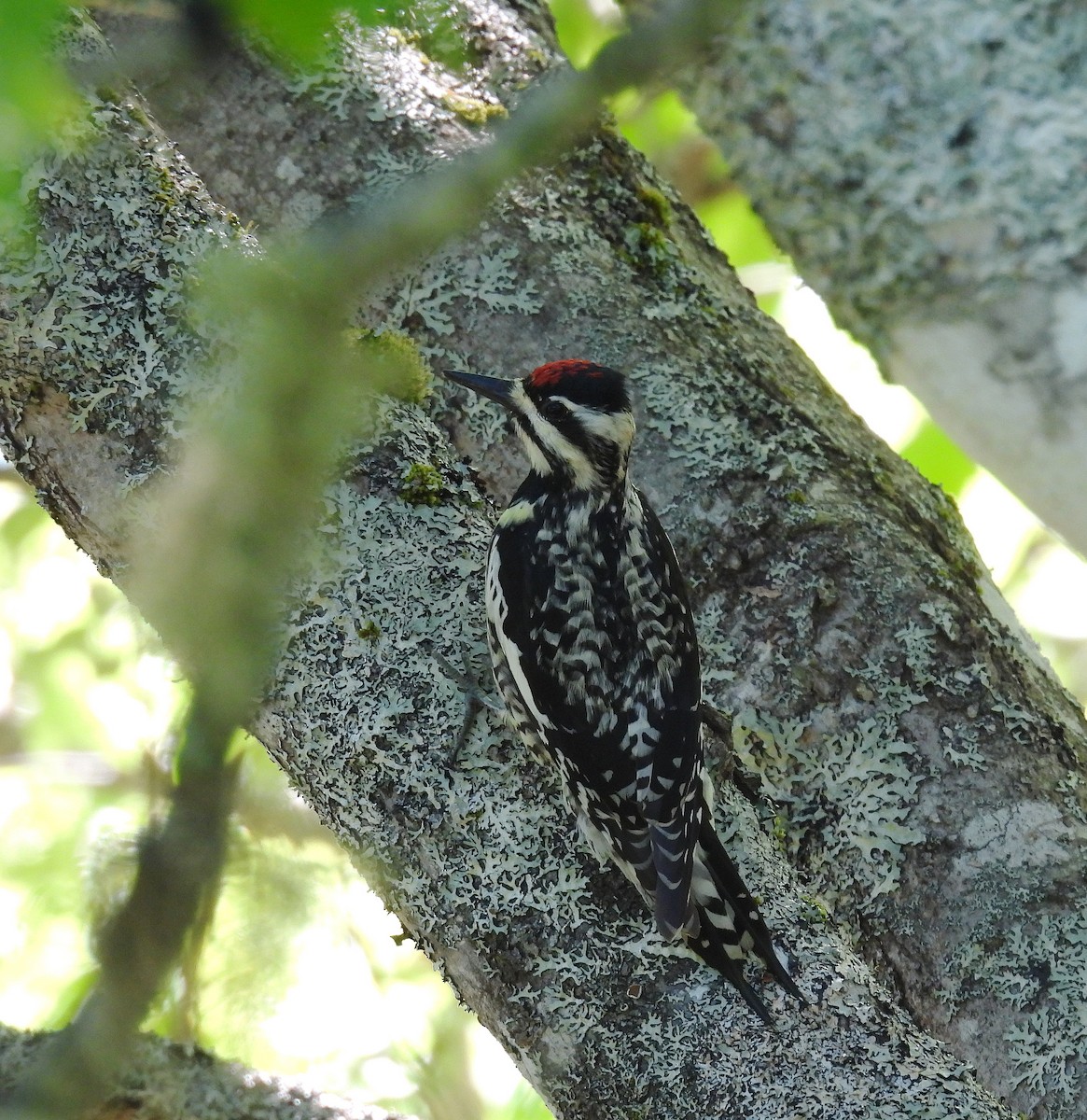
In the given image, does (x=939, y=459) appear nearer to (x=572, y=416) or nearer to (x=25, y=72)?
(x=572, y=416)

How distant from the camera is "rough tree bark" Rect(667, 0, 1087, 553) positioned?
255 centimetres

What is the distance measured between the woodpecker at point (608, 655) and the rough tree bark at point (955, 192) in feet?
2.24

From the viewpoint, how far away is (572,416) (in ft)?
8.59

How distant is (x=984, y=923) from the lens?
7.39ft

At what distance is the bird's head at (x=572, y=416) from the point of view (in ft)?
8.55

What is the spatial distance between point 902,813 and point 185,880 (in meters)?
1.83

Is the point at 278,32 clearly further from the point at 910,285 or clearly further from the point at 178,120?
the point at 178,120

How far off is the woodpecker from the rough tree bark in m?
0.68

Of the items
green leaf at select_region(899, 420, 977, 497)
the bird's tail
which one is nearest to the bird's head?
the bird's tail

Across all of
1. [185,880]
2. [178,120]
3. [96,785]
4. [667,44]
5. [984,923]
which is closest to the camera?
[185,880]

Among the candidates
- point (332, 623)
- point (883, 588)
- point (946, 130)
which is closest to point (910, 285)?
point (946, 130)

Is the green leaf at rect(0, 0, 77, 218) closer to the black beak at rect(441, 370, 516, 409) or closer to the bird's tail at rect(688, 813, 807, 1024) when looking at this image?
the bird's tail at rect(688, 813, 807, 1024)

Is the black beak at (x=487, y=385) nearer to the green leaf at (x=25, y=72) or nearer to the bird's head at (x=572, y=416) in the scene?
the bird's head at (x=572, y=416)

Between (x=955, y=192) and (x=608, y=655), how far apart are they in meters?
1.23
